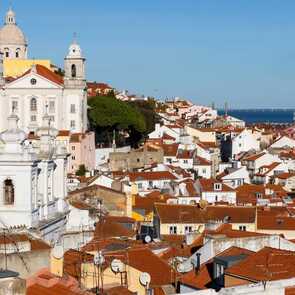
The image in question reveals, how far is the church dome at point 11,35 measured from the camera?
8062 centimetres

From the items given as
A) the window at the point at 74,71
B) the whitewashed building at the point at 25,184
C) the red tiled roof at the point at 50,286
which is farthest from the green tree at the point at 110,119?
the red tiled roof at the point at 50,286

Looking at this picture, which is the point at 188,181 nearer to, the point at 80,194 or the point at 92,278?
the point at 80,194

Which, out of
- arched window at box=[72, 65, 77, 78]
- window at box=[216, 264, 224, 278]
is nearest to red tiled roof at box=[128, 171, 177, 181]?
arched window at box=[72, 65, 77, 78]

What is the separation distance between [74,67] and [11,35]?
1690 cm

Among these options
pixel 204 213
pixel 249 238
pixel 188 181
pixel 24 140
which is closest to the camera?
pixel 249 238

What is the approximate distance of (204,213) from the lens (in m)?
34.8

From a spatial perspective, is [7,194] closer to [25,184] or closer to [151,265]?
[25,184]

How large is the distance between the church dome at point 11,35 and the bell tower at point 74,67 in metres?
15.6

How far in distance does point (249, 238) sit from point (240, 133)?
215 ft

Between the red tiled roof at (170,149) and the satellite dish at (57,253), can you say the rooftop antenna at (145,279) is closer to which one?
the satellite dish at (57,253)

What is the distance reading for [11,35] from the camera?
8088 centimetres

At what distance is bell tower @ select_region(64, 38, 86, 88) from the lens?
214 ft

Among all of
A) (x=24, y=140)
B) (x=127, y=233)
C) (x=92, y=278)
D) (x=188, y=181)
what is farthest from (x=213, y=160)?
(x=92, y=278)

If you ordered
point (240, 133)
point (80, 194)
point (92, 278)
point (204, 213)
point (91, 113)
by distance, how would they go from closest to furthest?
point (92, 278) → point (204, 213) → point (80, 194) → point (91, 113) → point (240, 133)
